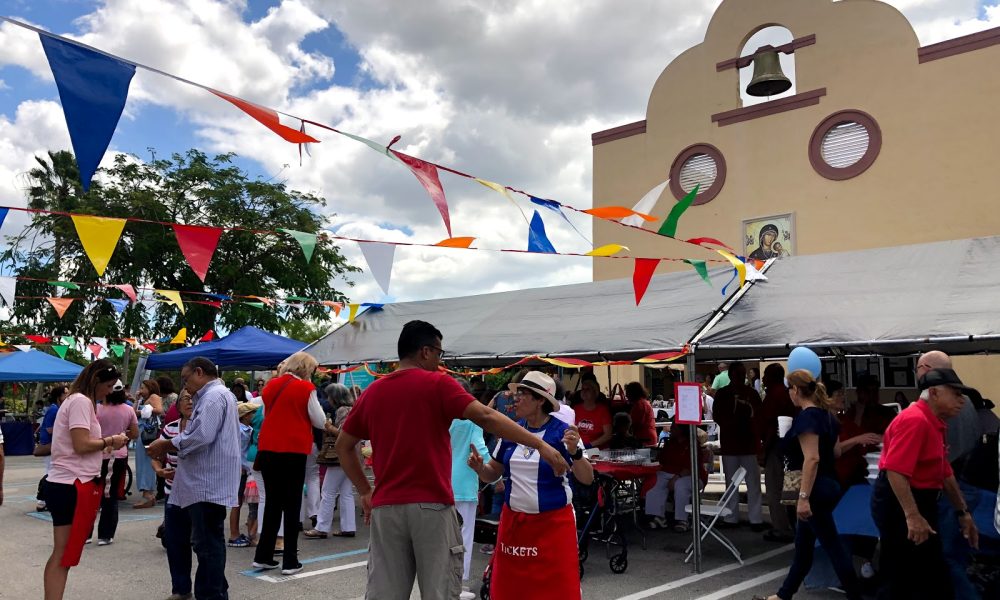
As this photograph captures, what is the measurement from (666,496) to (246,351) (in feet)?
23.5

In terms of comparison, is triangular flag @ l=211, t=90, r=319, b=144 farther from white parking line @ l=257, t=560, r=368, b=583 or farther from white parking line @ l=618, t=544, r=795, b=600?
white parking line @ l=618, t=544, r=795, b=600

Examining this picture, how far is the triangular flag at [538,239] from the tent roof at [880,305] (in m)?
1.97

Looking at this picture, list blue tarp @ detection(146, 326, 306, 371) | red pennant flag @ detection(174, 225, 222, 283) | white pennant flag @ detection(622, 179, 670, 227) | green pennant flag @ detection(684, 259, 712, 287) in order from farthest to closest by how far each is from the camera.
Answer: blue tarp @ detection(146, 326, 306, 371) → green pennant flag @ detection(684, 259, 712, 287) → white pennant flag @ detection(622, 179, 670, 227) → red pennant flag @ detection(174, 225, 222, 283)

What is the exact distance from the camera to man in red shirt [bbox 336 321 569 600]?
11.1 feet

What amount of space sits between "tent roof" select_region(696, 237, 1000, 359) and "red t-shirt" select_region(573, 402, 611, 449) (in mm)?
1471

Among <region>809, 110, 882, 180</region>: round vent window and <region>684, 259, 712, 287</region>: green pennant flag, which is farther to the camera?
<region>809, 110, 882, 180</region>: round vent window

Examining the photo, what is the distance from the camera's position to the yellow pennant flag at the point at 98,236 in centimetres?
684

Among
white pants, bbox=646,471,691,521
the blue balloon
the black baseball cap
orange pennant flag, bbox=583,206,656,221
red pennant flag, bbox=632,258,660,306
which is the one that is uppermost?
orange pennant flag, bbox=583,206,656,221

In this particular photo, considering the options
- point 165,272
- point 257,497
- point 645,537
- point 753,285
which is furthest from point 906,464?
point 165,272

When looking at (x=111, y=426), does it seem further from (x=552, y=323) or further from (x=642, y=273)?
(x=642, y=273)

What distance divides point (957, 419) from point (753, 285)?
10.7 ft

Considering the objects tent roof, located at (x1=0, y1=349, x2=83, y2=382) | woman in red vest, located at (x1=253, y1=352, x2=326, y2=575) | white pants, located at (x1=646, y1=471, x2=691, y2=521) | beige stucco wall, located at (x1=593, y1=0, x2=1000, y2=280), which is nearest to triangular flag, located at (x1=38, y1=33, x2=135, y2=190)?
woman in red vest, located at (x1=253, y1=352, x2=326, y2=575)

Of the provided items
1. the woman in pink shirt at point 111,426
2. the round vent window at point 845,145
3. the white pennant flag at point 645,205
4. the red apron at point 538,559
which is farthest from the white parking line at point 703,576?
the round vent window at point 845,145

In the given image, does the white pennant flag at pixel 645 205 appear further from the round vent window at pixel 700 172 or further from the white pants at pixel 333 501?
the round vent window at pixel 700 172
